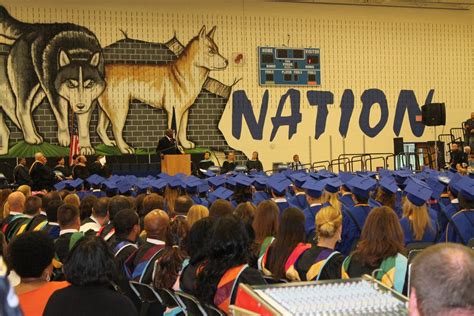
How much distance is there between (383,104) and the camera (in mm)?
22750

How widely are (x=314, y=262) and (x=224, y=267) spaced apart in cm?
72

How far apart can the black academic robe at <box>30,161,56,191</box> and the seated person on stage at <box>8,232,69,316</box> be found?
38.5 feet

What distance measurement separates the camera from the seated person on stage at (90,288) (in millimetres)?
2850

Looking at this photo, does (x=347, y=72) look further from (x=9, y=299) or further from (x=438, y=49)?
(x=9, y=299)

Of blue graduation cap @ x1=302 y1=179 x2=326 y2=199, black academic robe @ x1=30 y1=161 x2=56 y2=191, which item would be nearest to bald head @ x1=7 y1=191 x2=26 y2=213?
blue graduation cap @ x1=302 y1=179 x2=326 y2=199

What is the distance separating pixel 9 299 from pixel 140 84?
19.4 m

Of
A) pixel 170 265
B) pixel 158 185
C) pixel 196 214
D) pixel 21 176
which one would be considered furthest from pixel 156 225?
pixel 21 176

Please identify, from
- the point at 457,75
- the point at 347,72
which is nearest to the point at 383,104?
the point at 347,72

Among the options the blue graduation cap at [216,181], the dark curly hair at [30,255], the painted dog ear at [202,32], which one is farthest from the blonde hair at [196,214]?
the painted dog ear at [202,32]

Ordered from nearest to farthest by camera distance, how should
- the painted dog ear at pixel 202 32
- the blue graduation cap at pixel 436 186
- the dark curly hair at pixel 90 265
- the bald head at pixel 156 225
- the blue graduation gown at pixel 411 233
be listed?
the dark curly hair at pixel 90 265, the bald head at pixel 156 225, the blue graduation gown at pixel 411 233, the blue graduation cap at pixel 436 186, the painted dog ear at pixel 202 32

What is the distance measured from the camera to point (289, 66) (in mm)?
21672

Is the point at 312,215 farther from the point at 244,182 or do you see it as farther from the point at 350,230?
the point at 244,182

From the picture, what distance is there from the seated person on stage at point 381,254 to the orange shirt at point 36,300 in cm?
163

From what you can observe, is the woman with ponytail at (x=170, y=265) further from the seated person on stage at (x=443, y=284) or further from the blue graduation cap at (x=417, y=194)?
the seated person on stage at (x=443, y=284)
